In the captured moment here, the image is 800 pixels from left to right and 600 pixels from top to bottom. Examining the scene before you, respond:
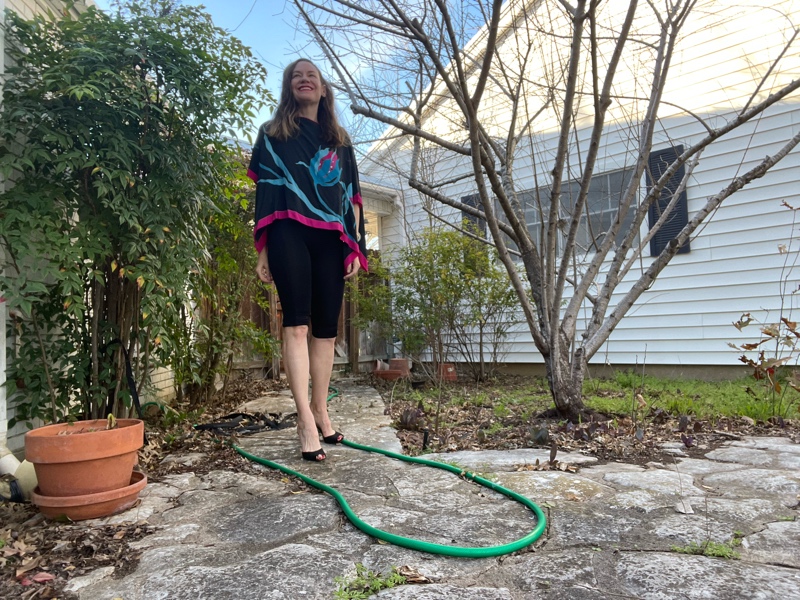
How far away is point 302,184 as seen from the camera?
8.18 ft

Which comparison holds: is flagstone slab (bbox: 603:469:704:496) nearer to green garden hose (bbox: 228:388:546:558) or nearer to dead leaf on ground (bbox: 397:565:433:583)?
green garden hose (bbox: 228:388:546:558)

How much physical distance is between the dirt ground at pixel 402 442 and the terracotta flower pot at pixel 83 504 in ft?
0.11

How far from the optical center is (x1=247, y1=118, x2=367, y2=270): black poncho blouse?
2.46 m

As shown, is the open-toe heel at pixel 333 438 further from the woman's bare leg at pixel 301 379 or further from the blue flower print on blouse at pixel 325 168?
the blue flower print on blouse at pixel 325 168

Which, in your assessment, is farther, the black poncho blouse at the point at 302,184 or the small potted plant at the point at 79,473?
the black poncho blouse at the point at 302,184

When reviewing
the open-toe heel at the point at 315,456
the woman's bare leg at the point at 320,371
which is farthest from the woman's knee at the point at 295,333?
the open-toe heel at the point at 315,456

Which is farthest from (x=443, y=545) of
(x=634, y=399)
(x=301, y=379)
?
(x=634, y=399)

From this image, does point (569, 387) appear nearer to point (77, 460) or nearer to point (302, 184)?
point (302, 184)

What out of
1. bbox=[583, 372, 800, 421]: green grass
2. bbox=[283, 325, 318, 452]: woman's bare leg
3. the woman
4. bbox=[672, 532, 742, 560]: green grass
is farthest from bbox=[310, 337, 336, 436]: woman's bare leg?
bbox=[583, 372, 800, 421]: green grass

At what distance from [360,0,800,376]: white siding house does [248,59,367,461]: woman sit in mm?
2023

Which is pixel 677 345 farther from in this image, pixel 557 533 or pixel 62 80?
pixel 62 80

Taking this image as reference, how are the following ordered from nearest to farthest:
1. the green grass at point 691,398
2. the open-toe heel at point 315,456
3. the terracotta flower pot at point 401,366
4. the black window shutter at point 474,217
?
the open-toe heel at point 315,456
the green grass at point 691,398
the black window shutter at point 474,217
the terracotta flower pot at point 401,366

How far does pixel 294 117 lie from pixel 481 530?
6.44ft

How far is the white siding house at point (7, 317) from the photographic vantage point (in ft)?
6.62
